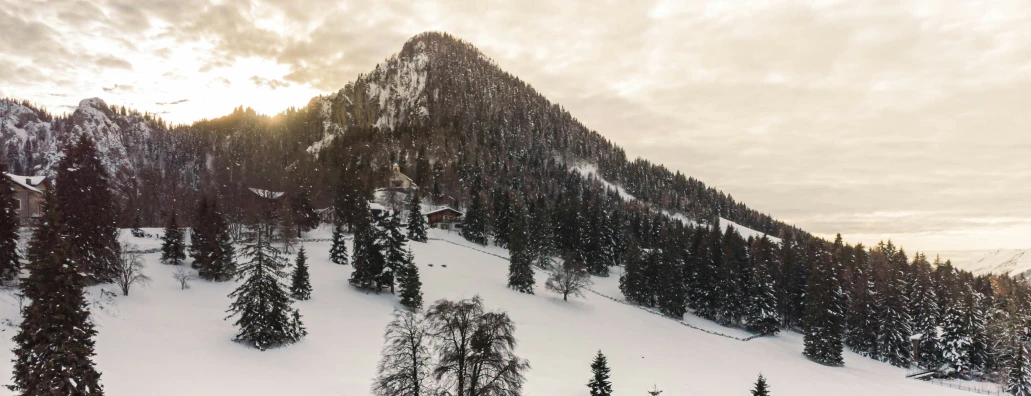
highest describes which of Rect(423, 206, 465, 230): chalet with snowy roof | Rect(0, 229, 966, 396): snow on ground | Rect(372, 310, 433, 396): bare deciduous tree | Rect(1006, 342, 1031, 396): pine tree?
Rect(423, 206, 465, 230): chalet with snowy roof

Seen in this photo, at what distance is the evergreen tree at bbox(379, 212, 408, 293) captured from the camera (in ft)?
177

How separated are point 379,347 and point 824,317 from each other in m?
59.6

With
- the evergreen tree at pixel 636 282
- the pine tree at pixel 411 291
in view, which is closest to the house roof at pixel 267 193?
the pine tree at pixel 411 291

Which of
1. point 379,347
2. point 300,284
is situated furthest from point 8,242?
point 379,347

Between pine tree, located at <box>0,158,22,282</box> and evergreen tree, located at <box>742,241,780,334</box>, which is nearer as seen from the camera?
pine tree, located at <box>0,158,22,282</box>

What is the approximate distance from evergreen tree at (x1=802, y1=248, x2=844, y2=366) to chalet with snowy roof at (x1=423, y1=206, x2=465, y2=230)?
220ft

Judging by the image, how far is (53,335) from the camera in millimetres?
19484

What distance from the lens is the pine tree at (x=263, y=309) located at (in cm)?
3534

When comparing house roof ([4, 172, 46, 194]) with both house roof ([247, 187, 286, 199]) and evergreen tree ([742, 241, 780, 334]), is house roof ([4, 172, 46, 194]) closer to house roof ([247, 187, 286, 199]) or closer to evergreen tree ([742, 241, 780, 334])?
house roof ([247, 187, 286, 199])

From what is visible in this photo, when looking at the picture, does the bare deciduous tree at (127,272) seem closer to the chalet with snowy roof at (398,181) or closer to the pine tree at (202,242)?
the pine tree at (202,242)

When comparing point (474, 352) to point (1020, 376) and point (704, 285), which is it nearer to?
point (704, 285)

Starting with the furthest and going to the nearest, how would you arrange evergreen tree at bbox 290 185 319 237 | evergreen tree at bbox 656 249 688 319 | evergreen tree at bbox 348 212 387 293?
evergreen tree at bbox 290 185 319 237 → evergreen tree at bbox 656 249 688 319 → evergreen tree at bbox 348 212 387 293

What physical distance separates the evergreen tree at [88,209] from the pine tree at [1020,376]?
305 feet

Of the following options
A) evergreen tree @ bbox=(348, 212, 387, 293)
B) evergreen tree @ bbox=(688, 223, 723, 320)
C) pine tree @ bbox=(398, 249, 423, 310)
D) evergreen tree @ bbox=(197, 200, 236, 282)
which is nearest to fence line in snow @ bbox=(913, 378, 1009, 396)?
evergreen tree @ bbox=(688, 223, 723, 320)
